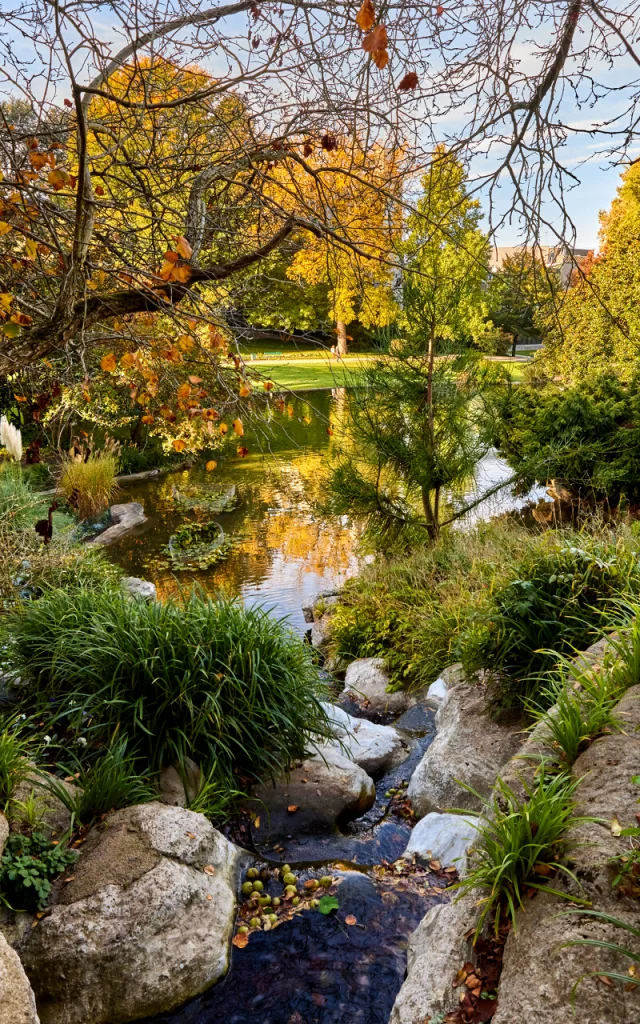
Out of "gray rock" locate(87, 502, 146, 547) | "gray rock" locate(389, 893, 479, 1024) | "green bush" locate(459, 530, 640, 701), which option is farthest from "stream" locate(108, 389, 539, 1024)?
"gray rock" locate(87, 502, 146, 547)

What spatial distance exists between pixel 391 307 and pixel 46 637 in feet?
16.9

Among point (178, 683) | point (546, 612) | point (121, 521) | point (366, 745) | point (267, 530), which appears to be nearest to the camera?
point (178, 683)

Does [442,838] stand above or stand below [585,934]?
below

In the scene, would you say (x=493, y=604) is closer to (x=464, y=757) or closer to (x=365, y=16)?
(x=464, y=757)

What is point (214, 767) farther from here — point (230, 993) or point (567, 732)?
point (567, 732)

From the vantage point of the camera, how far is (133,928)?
291cm

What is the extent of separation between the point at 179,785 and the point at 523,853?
200 centimetres

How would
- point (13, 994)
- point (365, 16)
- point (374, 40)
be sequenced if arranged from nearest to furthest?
point (374, 40) → point (365, 16) → point (13, 994)

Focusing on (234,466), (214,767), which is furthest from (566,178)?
(234,466)

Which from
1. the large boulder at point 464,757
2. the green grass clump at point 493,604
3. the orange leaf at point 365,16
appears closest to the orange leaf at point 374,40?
the orange leaf at point 365,16

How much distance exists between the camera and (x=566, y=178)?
2451 mm

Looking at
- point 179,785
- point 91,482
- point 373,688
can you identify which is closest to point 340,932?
point 179,785

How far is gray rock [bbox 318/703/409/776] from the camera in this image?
4.75 meters

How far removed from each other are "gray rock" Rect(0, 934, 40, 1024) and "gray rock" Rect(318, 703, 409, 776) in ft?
8.27
